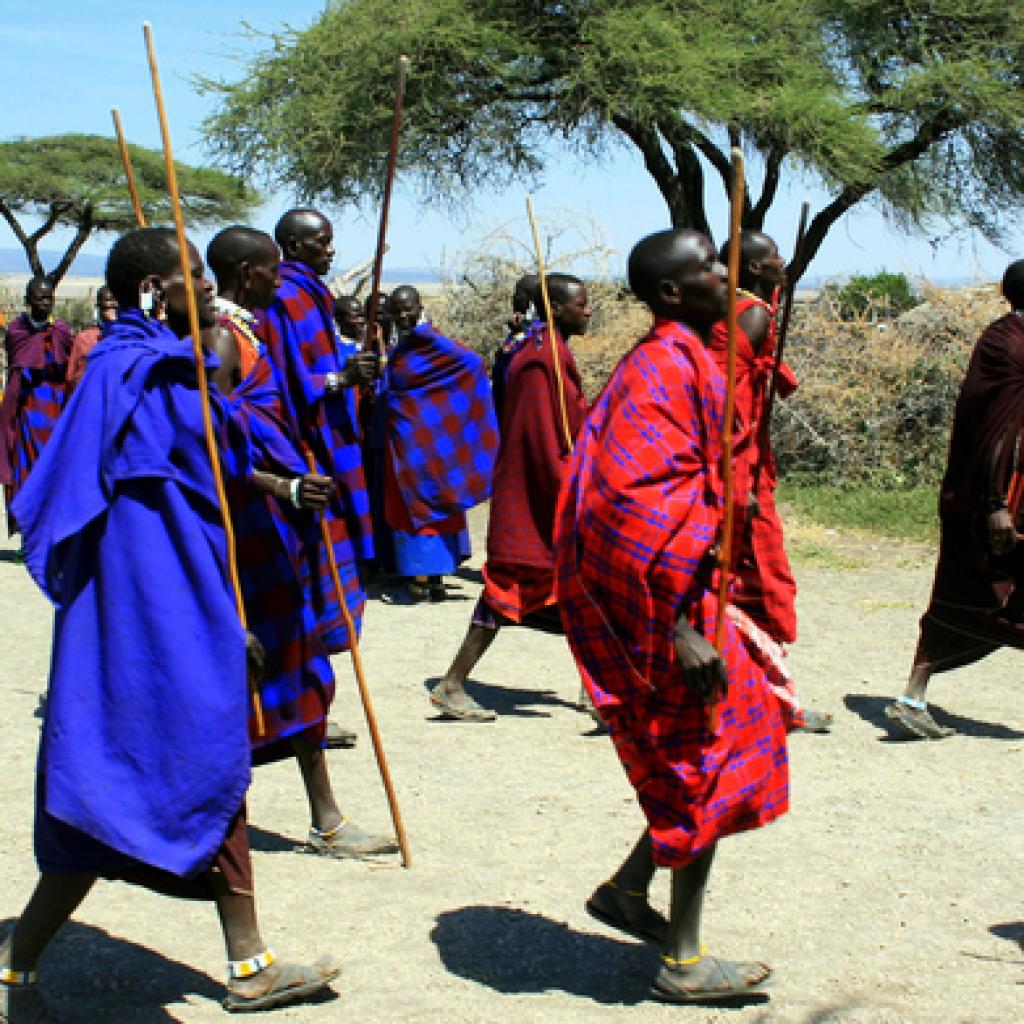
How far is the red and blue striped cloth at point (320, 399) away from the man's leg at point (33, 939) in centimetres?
163

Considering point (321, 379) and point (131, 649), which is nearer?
point (131, 649)

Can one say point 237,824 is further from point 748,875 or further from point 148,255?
point 748,875

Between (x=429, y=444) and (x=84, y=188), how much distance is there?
109 ft

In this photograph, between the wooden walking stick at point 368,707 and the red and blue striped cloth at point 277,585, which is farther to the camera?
the red and blue striped cloth at point 277,585

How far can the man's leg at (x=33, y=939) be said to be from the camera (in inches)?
140

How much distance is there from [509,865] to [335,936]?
2.60 ft

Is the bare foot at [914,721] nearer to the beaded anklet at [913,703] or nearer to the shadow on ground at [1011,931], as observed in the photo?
the beaded anklet at [913,703]

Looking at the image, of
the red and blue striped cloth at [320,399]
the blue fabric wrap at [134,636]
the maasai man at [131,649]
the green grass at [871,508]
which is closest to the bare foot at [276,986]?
the maasai man at [131,649]

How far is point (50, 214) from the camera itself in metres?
41.8

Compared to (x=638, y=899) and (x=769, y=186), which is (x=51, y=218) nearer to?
(x=769, y=186)

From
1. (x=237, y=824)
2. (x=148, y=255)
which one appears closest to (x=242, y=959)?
(x=237, y=824)

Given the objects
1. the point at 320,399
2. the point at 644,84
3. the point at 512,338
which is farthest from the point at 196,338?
the point at 644,84

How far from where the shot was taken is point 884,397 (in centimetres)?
1332

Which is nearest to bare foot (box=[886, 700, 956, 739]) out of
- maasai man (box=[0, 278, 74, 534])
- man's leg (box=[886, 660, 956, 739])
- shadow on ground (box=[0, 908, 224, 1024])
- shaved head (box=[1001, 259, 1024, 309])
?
man's leg (box=[886, 660, 956, 739])
